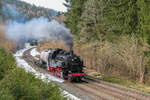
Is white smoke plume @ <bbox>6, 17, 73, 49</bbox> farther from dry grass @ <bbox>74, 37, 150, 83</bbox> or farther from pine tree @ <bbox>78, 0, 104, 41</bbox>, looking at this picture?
dry grass @ <bbox>74, 37, 150, 83</bbox>

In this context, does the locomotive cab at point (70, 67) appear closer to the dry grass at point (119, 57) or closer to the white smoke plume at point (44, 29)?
the white smoke plume at point (44, 29)

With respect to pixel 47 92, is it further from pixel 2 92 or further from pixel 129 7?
pixel 129 7

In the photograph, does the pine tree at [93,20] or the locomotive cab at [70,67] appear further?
the pine tree at [93,20]

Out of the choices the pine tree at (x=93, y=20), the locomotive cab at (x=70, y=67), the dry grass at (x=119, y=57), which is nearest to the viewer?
the locomotive cab at (x=70, y=67)

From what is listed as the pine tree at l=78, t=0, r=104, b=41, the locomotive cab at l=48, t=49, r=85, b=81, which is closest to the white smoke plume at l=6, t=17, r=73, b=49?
the pine tree at l=78, t=0, r=104, b=41

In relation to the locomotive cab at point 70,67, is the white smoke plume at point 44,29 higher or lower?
higher

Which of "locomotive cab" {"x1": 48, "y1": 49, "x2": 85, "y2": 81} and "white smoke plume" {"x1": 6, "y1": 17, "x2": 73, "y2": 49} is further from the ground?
"white smoke plume" {"x1": 6, "y1": 17, "x2": 73, "y2": 49}

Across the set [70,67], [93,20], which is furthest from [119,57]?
[70,67]

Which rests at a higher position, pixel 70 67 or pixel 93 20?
pixel 93 20

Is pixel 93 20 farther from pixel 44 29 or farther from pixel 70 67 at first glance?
pixel 70 67

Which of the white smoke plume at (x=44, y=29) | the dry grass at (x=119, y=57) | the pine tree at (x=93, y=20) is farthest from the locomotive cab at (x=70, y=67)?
the pine tree at (x=93, y=20)

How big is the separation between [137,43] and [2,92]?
19473 millimetres

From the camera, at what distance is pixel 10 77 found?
353 inches

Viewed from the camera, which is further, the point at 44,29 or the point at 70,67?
the point at 44,29
